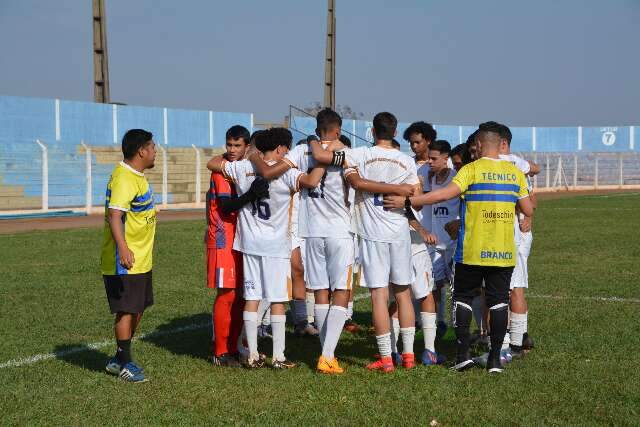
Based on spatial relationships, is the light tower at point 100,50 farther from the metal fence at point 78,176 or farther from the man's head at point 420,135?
the man's head at point 420,135

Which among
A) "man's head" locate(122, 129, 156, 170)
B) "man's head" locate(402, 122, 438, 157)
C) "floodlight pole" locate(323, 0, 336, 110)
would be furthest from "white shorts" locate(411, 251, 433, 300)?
"floodlight pole" locate(323, 0, 336, 110)

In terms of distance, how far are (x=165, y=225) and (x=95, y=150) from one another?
334 inches

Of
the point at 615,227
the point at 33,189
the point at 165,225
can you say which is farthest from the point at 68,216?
the point at 615,227

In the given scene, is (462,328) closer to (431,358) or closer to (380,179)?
(431,358)

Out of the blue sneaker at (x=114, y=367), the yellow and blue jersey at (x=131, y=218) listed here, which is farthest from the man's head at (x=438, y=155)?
the blue sneaker at (x=114, y=367)

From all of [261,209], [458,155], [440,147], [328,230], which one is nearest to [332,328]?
[328,230]

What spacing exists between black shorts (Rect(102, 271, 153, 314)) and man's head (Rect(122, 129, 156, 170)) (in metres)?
0.85

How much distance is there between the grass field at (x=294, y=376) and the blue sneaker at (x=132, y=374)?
0.23ft

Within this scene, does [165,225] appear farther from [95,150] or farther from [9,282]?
[9,282]

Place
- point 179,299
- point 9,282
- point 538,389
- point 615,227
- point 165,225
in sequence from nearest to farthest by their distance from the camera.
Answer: point 538,389, point 179,299, point 9,282, point 615,227, point 165,225

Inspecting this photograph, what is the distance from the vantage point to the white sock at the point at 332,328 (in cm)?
728

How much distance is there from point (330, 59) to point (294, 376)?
40.1 meters

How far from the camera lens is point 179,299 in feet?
37.1

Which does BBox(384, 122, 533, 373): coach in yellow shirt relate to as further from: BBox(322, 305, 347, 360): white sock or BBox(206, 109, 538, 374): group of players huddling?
BBox(322, 305, 347, 360): white sock
